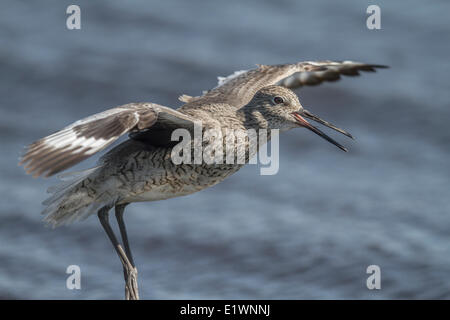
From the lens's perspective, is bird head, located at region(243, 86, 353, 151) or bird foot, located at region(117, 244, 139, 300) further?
bird foot, located at region(117, 244, 139, 300)

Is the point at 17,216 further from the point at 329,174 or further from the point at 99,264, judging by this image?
the point at 329,174

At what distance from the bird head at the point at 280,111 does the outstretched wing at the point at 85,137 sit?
961mm

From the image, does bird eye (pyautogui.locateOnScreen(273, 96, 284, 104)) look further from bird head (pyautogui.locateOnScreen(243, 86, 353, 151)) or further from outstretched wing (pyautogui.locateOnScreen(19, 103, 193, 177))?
outstretched wing (pyautogui.locateOnScreen(19, 103, 193, 177))

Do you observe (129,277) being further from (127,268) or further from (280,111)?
(280,111)

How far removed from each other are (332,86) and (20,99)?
412 centimetres

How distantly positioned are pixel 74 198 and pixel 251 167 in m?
3.96

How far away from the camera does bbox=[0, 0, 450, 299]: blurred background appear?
9219 millimetres

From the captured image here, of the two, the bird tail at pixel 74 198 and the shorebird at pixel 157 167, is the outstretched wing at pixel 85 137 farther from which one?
the bird tail at pixel 74 198

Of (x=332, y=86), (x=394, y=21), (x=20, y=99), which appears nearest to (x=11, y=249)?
(x=20, y=99)

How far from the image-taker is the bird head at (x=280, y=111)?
7348 millimetres

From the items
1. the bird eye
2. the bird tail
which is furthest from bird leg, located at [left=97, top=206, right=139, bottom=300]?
the bird eye

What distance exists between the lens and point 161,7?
44.6ft

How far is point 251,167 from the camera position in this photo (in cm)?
1092

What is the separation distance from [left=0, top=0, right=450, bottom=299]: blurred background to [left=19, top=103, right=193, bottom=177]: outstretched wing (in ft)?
9.38
